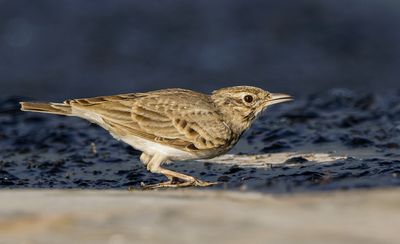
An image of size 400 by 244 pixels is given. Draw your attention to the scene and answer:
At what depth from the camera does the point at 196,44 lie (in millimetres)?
20344

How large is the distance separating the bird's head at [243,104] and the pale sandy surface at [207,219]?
2.75 meters

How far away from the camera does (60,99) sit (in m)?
16.7

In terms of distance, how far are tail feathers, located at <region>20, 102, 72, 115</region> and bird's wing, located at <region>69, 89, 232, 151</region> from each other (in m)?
0.08

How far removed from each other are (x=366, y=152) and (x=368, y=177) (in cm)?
207

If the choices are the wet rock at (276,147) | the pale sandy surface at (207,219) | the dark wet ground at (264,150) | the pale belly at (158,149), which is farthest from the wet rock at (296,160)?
the pale sandy surface at (207,219)

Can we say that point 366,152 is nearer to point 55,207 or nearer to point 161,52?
point 55,207

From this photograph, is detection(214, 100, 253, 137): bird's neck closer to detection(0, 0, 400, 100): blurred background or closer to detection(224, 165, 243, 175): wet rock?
detection(224, 165, 243, 175): wet rock

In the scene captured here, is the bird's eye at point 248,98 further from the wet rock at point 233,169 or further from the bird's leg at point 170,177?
the bird's leg at point 170,177

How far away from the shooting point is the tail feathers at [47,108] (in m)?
9.23

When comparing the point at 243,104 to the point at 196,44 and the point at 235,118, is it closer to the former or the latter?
the point at 235,118

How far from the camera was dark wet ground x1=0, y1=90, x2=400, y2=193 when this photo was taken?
893 cm

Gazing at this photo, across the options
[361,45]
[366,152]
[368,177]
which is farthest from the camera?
[361,45]

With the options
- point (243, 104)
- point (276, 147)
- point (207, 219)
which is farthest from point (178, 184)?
point (207, 219)

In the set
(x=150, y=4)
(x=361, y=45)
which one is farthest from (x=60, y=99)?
(x=361, y=45)
